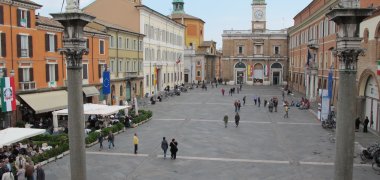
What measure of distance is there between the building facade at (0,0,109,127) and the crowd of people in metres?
8.55

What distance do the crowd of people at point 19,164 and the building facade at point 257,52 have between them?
68.4 meters

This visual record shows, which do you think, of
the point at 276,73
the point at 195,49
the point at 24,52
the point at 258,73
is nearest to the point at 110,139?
the point at 24,52

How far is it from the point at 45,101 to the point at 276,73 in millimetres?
63933

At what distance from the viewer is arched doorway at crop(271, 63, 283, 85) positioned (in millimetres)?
85625

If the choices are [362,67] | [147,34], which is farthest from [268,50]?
[362,67]

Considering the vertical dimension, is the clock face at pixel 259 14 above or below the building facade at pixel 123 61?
above

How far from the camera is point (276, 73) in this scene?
86.3 m

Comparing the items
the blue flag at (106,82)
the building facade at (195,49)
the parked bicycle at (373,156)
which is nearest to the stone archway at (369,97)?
the parked bicycle at (373,156)

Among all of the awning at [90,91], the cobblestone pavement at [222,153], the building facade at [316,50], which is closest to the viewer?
the cobblestone pavement at [222,153]

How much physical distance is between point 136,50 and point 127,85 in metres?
5.31

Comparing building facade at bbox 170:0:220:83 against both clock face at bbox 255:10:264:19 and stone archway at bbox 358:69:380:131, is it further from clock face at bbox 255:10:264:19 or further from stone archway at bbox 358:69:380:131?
stone archway at bbox 358:69:380:131

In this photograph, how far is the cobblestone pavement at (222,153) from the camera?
18.0 meters

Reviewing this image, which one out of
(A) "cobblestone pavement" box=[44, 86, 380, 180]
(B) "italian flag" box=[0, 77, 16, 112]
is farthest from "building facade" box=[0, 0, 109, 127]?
(A) "cobblestone pavement" box=[44, 86, 380, 180]

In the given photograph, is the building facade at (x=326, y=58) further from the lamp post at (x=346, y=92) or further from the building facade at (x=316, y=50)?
the lamp post at (x=346, y=92)
